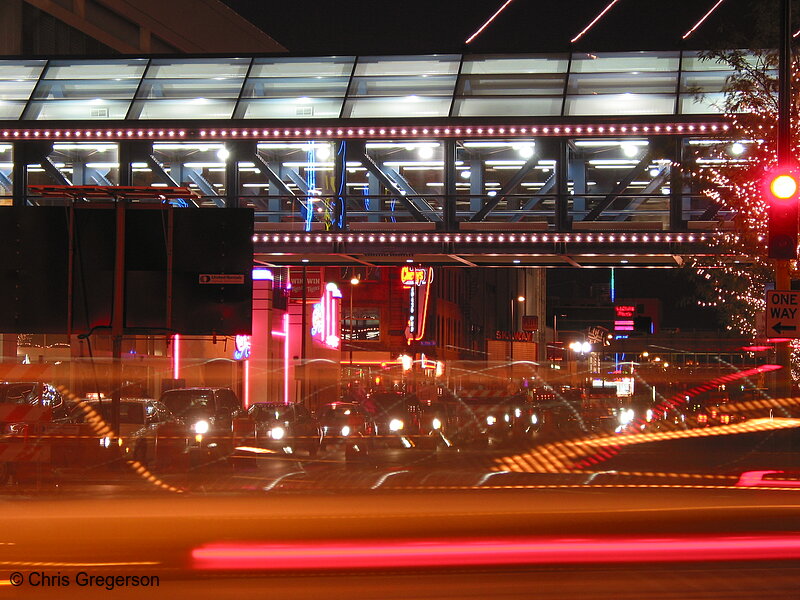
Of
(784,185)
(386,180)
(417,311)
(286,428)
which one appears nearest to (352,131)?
(386,180)

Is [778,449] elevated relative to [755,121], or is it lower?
lower

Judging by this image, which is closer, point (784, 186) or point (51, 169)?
point (784, 186)

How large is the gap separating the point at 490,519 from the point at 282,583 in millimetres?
3312

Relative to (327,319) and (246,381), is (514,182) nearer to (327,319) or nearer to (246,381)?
(246,381)

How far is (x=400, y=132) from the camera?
77.6 ft

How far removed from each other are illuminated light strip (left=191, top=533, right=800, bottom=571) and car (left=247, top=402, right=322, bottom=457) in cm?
570

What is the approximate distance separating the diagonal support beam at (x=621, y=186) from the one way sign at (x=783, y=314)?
967cm

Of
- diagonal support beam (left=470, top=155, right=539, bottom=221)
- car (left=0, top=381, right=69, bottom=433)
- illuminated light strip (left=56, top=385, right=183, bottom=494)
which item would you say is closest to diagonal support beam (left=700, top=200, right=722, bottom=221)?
diagonal support beam (left=470, top=155, right=539, bottom=221)

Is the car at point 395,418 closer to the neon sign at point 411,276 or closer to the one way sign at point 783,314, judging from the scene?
the one way sign at point 783,314

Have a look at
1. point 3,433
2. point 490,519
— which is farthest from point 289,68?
point 490,519

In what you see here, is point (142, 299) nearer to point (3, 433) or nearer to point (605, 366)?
point (3, 433)

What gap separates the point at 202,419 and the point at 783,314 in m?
9.55

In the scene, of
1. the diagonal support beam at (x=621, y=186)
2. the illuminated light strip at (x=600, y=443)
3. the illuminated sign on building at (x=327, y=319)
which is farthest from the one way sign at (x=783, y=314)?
the illuminated sign on building at (x=327, y=319)

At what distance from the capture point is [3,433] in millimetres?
14609
